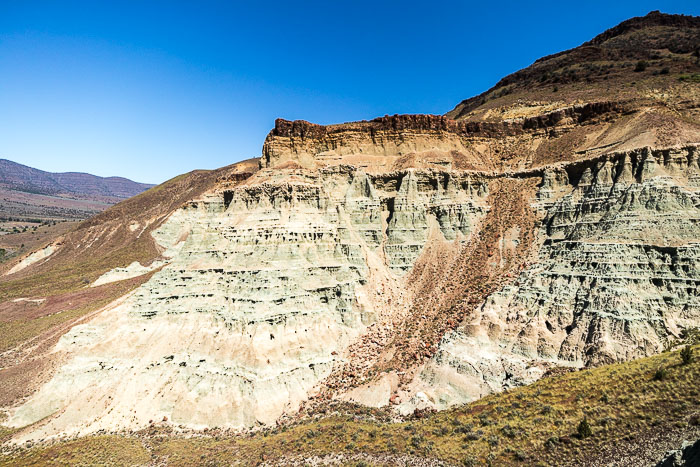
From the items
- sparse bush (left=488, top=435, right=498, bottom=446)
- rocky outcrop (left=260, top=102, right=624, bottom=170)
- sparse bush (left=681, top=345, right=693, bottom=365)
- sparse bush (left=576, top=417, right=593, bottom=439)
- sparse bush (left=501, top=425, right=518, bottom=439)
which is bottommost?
sparse bush (left=488, top=435, right=498, bottom=446)

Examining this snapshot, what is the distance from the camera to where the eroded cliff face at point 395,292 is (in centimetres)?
2498

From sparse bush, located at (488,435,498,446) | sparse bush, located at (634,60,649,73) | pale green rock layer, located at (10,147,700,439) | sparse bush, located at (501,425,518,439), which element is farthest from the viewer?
sparse bush, located at (634,60,649,73)

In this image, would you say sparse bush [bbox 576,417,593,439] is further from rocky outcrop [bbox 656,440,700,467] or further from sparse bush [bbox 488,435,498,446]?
sparse bush [bbox 488,435,498,446]

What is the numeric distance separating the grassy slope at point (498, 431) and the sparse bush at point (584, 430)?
0.19 metres

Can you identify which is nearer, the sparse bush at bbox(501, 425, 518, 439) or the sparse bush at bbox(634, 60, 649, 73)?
the sparse bush at bbox(501, 425, 518, 439)

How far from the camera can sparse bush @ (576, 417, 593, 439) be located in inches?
632

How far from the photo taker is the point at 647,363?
19766 millimetres

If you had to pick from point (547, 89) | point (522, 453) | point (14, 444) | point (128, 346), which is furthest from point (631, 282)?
point (547, 89)

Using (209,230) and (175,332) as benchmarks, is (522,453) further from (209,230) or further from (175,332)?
(209,230)

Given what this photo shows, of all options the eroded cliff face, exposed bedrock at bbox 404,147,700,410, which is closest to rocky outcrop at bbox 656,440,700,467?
exposed bedrock at bbox 404,147,700,410

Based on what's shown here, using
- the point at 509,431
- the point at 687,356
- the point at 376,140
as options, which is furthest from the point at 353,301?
the point at 687,356

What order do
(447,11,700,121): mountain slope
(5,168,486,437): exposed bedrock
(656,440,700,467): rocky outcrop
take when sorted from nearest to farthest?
(656,440,700,467): rocky outcrop → (5,168,486,437): exposed bedrock → (447,11,700,121): mountain slope

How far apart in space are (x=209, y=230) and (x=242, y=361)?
56.2 ft

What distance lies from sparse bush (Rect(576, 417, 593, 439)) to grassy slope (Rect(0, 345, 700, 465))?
Answer: 0.19 metres
